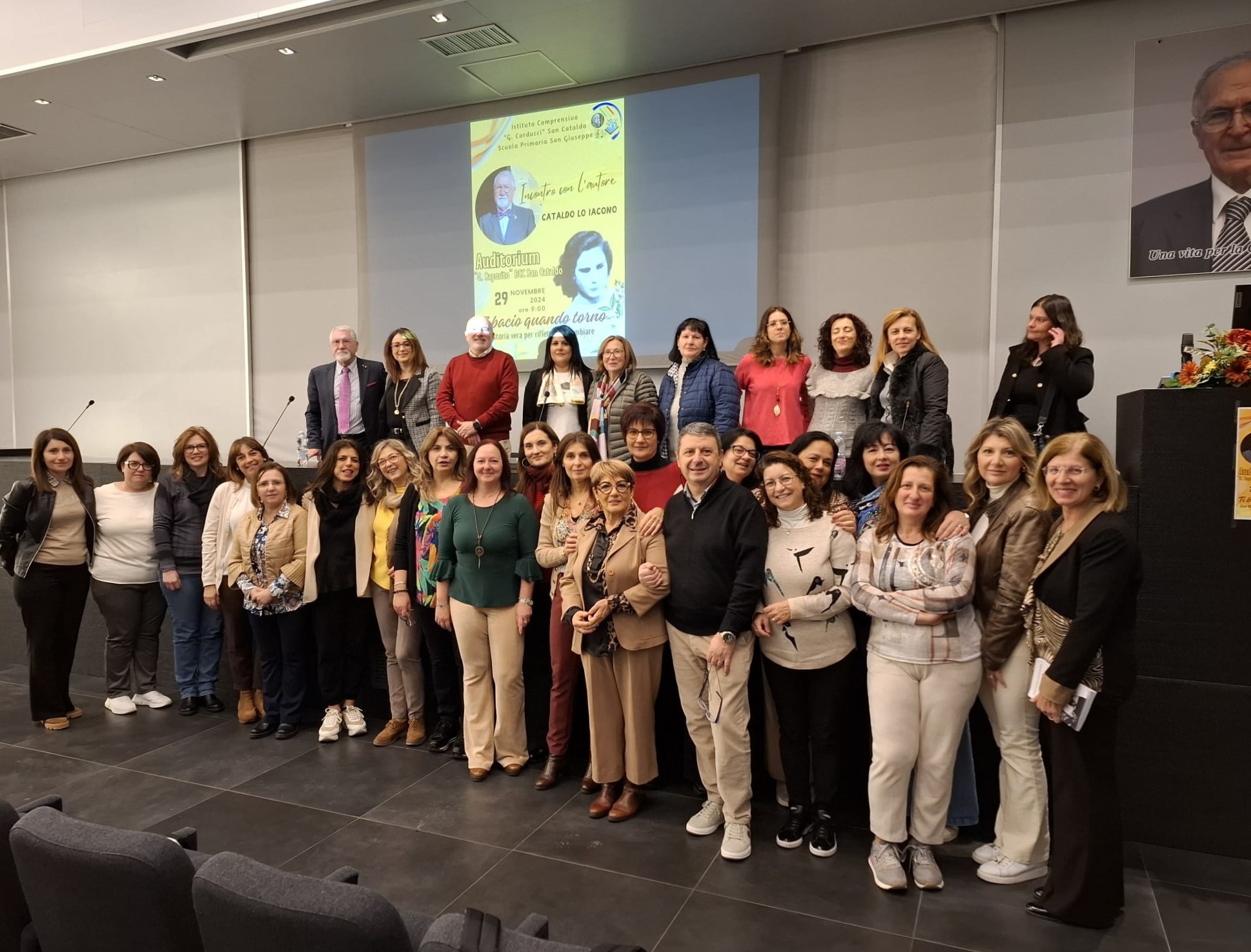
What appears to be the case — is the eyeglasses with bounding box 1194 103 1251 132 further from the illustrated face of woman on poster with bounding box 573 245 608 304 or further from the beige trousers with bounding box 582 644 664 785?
the beige trousers with bounding box 582 644 664 785

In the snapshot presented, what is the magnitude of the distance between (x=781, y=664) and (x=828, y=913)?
0.82 m

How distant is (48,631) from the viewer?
15.1 ft

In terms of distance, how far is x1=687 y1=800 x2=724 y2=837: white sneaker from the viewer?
3.16 meters

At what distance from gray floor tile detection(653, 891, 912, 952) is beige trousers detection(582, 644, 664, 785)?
763mm

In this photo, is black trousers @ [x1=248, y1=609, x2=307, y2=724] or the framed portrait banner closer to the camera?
black trousers @ [x1=248, y1=609, x2=307, y2=724]

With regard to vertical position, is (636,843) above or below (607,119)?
below

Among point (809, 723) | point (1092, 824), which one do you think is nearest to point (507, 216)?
point (809, 723)

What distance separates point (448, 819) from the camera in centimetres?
331

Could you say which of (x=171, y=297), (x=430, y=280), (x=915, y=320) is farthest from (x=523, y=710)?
(x=171, y=297)

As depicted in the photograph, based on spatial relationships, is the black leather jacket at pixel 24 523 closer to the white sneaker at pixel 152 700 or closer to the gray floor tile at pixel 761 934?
the white sneaker at pixel 152 700

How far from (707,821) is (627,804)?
0.35 meters

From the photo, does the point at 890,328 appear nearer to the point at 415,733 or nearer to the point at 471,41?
the point at 415,733

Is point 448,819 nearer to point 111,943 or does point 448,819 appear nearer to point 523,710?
point 523,710

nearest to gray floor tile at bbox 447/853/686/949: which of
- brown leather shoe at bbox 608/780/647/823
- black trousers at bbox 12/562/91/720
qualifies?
brown leather shoe at bbox 608/780/647/823
